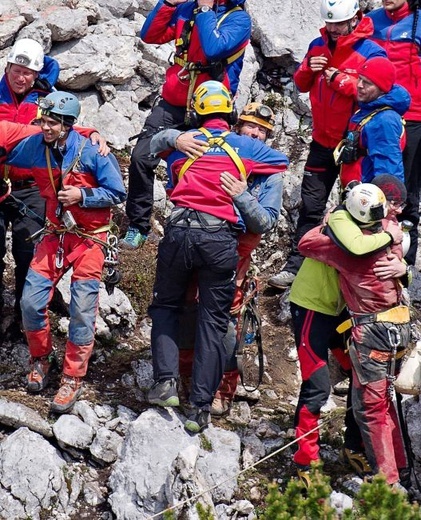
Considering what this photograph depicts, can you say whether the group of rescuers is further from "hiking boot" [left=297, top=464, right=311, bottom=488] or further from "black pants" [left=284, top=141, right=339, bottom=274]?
"black pants" [left=284, top=141, right=339, bottom=274]

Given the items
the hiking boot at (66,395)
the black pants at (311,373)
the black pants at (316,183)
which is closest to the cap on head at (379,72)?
the black pants at (316,183)

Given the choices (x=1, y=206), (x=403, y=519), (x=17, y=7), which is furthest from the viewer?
(x=17, y=7)

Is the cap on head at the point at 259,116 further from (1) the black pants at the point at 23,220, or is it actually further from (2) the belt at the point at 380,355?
(2) the belt at the point at 380,355

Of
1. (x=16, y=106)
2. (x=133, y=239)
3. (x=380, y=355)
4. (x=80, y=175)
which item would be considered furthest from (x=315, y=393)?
(x=16, y=106)

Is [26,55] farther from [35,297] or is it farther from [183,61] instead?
[35,297]

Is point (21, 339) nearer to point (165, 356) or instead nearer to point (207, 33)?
point (165, 356)

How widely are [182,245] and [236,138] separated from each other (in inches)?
42.6

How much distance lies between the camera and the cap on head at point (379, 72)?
885 centimetres

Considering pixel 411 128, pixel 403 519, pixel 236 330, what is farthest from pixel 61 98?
pixel 403 519

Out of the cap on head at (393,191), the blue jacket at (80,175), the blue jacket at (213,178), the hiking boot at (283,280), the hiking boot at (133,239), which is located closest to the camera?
the cap on head at (393,191)

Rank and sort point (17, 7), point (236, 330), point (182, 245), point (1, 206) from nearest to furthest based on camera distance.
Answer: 1. point (182, 245)
2. point (236, 330)
3. point (1, 206)
4. point (17, 7)

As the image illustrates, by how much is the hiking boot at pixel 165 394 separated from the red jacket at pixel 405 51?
4.34 m

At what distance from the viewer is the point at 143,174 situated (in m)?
10.2

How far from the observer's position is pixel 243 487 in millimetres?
8344
